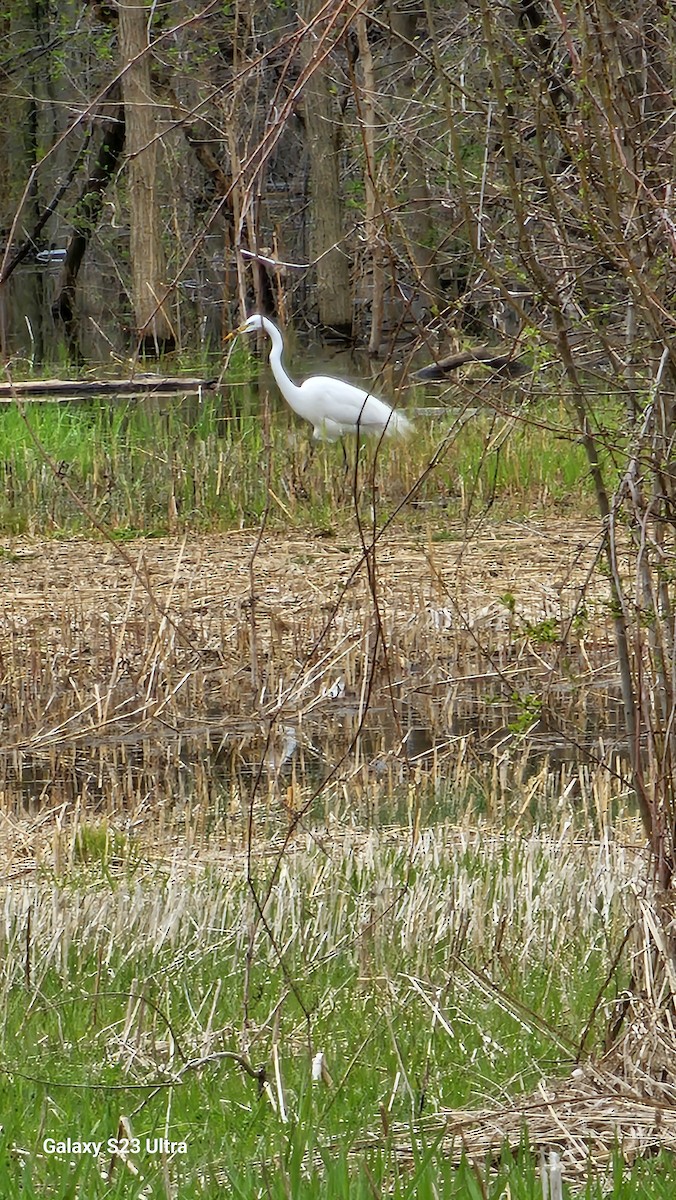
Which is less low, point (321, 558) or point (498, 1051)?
point (321, 558)

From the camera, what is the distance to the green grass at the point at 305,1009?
263 centimetres

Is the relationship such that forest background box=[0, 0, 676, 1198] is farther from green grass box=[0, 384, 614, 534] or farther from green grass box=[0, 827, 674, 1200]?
green grass box=[0, 384, 614, 534]

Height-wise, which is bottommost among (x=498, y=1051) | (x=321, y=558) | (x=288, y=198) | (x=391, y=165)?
(x=498, y=1051)

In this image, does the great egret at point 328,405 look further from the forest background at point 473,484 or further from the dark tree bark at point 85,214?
the dark tree bark at point 85,214

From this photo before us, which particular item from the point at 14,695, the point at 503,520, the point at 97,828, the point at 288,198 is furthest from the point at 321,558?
the point at 288,198

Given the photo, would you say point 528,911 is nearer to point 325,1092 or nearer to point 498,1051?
point 498,1051

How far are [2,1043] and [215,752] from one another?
3.41 metres

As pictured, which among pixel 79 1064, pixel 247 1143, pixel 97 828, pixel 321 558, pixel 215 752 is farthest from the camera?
pixel 321 558

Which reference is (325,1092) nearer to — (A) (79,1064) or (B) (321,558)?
(A) (79,1064)

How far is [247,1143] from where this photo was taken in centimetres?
278

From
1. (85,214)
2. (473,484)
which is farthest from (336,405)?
(85,214)

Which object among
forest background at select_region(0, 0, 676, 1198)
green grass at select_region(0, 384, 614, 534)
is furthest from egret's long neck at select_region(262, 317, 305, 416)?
forest background at select_region(0, 0, 676, 1198)

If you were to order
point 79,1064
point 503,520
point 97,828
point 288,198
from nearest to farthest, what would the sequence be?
1. point 79,1064
2. point 97,828
3. point 503,520
4. point 288,198

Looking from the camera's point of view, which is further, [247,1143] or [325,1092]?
[325,1092]
